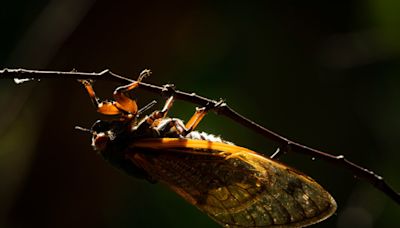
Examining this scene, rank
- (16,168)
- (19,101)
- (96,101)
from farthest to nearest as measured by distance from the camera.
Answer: (16,168), (19,101), (96,101)

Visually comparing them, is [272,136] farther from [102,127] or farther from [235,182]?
[102,127]

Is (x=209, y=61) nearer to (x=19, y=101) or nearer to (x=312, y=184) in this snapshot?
(x=19, y=101)

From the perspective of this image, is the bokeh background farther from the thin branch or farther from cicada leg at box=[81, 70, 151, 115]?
the thin branch

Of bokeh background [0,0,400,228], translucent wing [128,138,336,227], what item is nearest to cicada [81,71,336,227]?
translucent wing [128,138,336,227]


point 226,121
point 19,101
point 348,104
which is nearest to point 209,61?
point 226,121

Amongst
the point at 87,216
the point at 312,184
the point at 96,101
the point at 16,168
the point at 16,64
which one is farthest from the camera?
the point at 87,216

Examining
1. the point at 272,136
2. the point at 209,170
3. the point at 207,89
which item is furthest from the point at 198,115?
the point at 207,89
